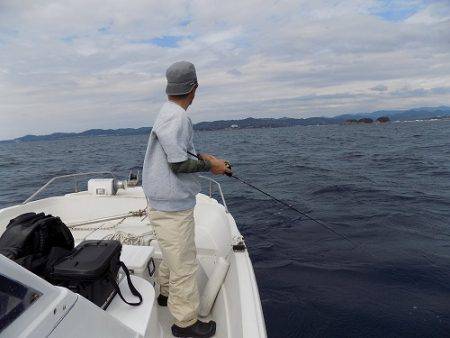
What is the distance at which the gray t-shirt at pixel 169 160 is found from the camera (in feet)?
8.50

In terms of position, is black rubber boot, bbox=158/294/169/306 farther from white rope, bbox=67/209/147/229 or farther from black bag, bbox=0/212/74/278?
white rope, bbox=67/209/147/229

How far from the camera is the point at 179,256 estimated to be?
287cm

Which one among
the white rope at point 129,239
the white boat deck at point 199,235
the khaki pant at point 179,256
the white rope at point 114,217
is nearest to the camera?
the khaki pant at point 179,256

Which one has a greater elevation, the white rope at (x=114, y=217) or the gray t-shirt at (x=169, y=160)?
the gray t-shirt at (x=169, y=160)

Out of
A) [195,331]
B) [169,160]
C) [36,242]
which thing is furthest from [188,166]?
[195,331]

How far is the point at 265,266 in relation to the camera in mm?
6566

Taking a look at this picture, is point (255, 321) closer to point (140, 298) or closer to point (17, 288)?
point (140, 298)

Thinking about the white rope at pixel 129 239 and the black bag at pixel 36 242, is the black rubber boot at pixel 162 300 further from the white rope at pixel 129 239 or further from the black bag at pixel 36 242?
the black bag at pixel 36 242

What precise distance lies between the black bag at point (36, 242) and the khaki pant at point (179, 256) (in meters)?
0.73

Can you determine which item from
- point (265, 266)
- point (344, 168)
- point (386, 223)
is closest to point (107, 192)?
point (265, 266)

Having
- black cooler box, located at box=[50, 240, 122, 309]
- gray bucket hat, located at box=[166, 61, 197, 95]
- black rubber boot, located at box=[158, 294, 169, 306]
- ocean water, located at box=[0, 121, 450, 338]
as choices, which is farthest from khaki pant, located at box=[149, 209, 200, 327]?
ocean water, located at box=[0, 121, 450, 338]

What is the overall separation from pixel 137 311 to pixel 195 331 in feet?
2.90

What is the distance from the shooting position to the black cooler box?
2.18 metres

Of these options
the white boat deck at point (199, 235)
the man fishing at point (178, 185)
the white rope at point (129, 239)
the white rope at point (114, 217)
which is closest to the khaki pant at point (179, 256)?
the man fishing at point (178, 185)
